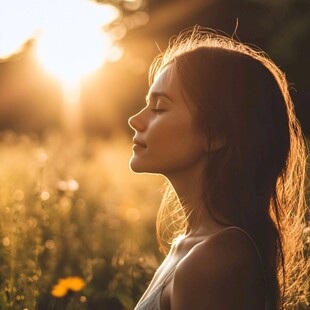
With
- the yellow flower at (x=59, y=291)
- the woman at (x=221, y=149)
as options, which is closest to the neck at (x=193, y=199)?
the woman at (x=221, y=149)

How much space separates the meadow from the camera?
2.71 metres

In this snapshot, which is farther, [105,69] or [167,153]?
[105,69]

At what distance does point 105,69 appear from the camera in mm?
18594

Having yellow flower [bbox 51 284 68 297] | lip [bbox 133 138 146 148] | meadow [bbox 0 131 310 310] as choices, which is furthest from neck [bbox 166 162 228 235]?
yellow flower [bbox 51 284 68 297]

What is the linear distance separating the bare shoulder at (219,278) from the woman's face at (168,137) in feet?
0.93

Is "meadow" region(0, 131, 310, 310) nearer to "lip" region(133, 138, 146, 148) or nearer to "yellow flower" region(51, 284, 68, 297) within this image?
"yellow flower" region(51, 284, 68, 297)

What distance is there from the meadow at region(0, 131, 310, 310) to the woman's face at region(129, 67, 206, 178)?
64 centimetres

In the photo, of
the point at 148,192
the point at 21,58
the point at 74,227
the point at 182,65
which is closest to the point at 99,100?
the point at 21,58

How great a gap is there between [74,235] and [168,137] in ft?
10.7

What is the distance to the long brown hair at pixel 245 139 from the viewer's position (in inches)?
61.8

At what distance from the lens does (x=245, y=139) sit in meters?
1.59

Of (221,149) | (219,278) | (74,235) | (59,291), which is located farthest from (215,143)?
(74,235)

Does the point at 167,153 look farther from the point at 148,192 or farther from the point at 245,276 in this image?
the point at 148,192

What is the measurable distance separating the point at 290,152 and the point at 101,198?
177 inches
